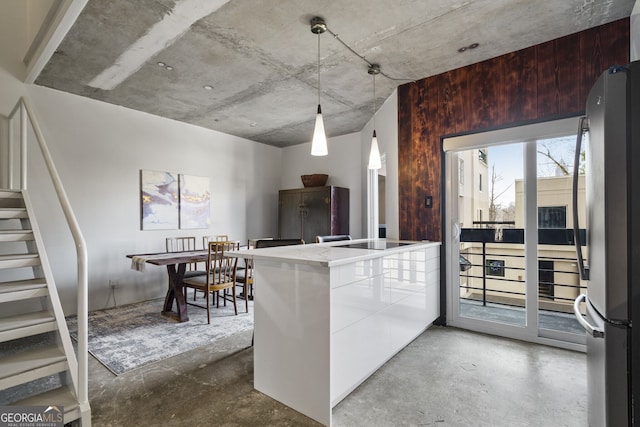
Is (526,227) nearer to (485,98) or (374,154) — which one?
(485,98)

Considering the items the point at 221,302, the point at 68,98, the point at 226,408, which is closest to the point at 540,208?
the point at 226,408

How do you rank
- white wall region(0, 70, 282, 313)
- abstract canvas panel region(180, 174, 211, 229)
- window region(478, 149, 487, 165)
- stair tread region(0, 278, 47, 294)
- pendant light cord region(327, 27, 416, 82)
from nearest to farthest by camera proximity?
stair tread region(0, 278, 47, 294) < pendant light cord region(327, 27, 416, 82) < window region(478, 149, 487, 165) < white wall region(0, 70, 282, 313) < abstract canvas panel region(180, 174, 211, 229)

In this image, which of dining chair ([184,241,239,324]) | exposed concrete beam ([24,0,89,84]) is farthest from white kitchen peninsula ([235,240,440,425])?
exposed concrete beam ([24,0,89,84])

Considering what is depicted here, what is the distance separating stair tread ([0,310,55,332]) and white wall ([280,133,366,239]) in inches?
166

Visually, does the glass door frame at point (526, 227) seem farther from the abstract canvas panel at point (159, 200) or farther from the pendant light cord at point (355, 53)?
the abstract canvas panel at point (159, 200)

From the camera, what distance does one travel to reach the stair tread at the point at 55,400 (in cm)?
163

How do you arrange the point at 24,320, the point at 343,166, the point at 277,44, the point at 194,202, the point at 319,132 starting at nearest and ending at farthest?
the point at 24,320 → the point at 319,132 → the point at 277,44 → the point at 194,202 → the point at 343,166

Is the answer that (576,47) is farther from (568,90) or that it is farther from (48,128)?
(48,128)

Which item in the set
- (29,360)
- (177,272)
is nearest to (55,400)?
(29,360)

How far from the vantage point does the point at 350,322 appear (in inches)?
75.0

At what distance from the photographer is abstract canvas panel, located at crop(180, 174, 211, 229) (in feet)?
15.7

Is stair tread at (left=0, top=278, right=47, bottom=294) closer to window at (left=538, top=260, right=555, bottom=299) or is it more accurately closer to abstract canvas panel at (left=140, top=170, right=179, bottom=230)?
abstract canvas panel at (left=140, top=170, right=179, bottom=230)

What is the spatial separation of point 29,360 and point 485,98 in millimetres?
4153

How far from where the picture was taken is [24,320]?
1.87m
